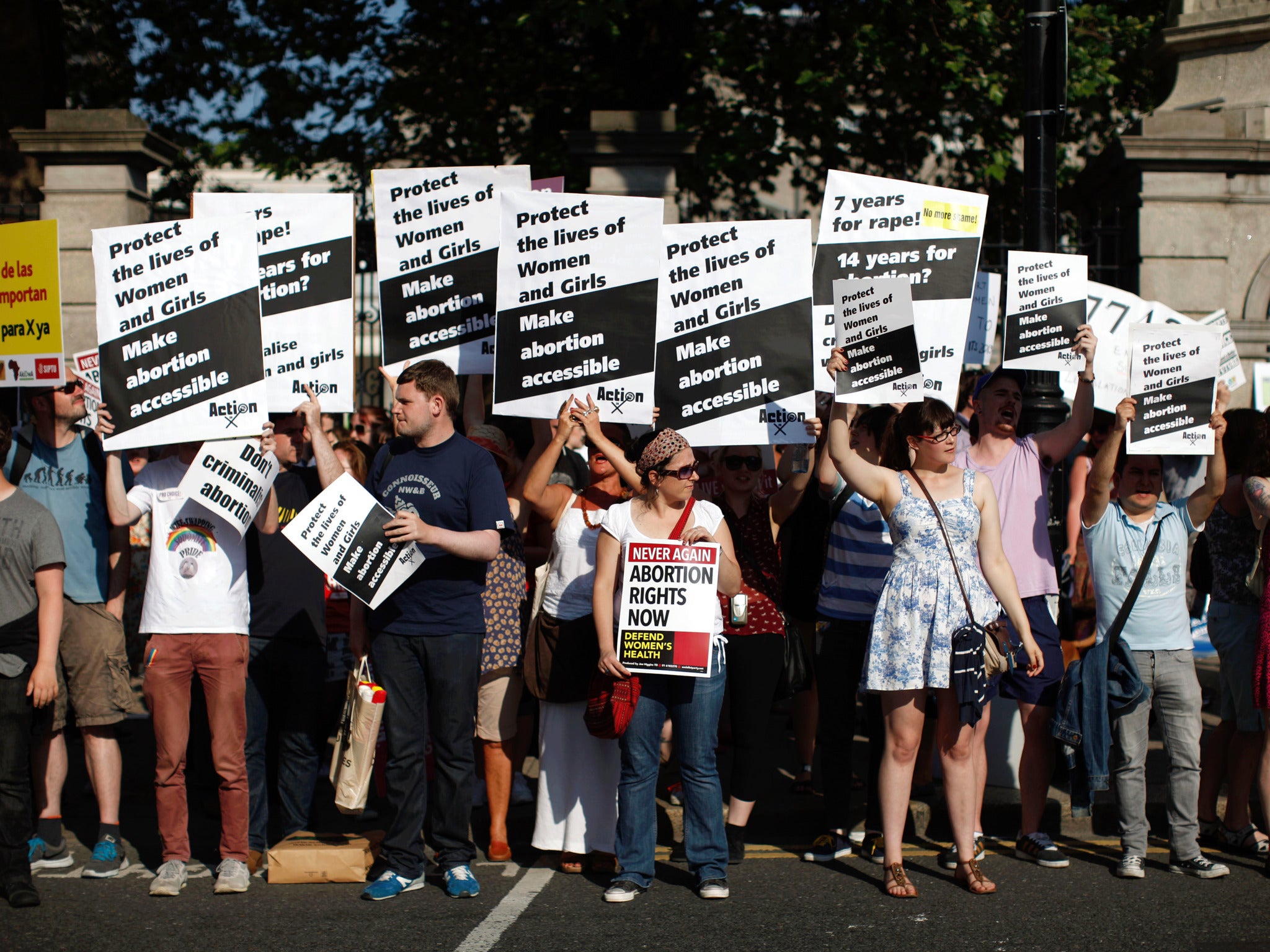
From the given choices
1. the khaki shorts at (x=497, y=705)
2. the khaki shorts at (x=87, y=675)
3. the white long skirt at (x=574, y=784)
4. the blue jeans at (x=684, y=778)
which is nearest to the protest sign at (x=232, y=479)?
the khaki shorts at (x=87, y=675)

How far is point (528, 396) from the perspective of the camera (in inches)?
243

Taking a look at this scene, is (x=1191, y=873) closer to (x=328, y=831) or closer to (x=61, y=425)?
(x=328, y=831)

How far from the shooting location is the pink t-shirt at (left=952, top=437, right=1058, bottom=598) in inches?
236

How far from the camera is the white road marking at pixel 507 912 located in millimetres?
4848

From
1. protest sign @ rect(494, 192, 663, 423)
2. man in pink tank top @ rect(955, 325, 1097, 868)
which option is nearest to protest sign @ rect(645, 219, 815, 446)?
protest sign @ rect(494, 192, 663, 423)

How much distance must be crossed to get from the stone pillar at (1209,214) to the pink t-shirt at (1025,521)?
4.39m

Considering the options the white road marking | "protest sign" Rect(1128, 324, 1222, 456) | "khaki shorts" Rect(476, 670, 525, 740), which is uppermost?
"protest sign" Rect(1128, 324, 1222, 456)

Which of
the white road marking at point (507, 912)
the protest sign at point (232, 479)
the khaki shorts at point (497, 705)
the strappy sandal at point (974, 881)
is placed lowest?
the white road marking at point (507, 912)

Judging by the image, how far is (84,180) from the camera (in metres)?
9.91

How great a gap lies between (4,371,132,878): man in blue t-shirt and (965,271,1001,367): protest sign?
14.9 ft

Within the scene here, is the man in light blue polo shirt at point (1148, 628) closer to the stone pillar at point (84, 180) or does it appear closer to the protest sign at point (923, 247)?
the protest sign at point (923, 247)

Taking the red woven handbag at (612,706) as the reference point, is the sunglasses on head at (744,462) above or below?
above

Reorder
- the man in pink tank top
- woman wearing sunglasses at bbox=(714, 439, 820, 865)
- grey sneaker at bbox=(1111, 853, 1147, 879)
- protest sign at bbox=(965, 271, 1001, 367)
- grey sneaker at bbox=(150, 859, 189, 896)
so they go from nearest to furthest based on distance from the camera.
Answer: grey sneaker at bbox=(150, 859, 189, 896)
grey sneaker at bbox=(1111, 853, 1147, 879)
woman wearing sunglasses at bbox=(714, 439, 820, 865)
the man in pink tank top
protest sign at bbox=(965, 271, 1001, 367)

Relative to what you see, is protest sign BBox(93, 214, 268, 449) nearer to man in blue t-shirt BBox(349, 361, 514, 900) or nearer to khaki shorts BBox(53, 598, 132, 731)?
man in blue t-shirt BBox(349, 361, 514, 900)
